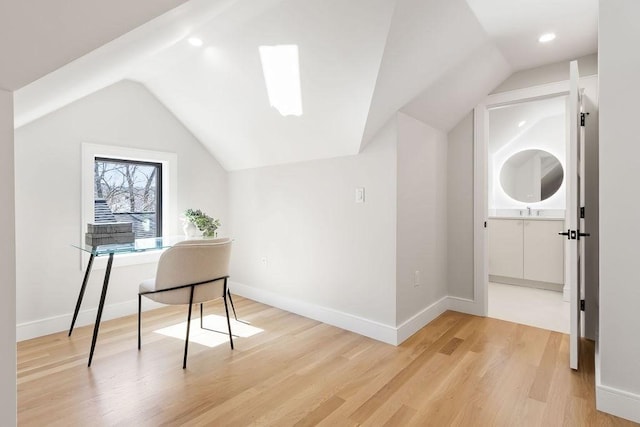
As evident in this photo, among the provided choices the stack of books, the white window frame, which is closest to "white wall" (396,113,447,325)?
the stack of books

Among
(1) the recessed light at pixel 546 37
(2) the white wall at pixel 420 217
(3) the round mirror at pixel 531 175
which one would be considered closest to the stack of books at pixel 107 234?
(2) the white wall at pixel 420 217

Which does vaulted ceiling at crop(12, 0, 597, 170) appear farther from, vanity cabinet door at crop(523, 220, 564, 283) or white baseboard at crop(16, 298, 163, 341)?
vanity cabinet door at crop(523, 220, 564, 283)

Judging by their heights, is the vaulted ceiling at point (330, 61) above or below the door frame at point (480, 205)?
above

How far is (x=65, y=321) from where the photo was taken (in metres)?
2.77

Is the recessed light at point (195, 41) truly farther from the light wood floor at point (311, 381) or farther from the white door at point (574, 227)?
the white door at point (574, 227)

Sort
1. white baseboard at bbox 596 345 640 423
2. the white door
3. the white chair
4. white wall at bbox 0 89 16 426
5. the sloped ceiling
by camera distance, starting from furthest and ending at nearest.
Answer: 1. the white chair
2. the white door
3. white baseboard at bbox 596 345 640 423
4. white wall at bbox 0 89 16 426
5. the sloped ceiling

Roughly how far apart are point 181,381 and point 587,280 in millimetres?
3132

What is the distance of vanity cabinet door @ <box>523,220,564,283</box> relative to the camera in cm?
388

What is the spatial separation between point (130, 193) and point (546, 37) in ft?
13.2

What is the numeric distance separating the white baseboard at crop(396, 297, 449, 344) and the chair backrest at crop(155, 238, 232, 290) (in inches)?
60.6

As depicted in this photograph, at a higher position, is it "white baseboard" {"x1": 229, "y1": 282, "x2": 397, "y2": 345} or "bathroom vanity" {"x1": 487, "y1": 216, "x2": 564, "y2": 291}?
"bathroom vanity" {"x1": 487, "y1": 216, "x2": 564, "y2": 291}

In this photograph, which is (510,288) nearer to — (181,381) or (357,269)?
(357,269)

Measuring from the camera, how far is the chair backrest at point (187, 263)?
7.11 ft

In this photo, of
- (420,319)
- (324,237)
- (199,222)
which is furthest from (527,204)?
(199,222)
